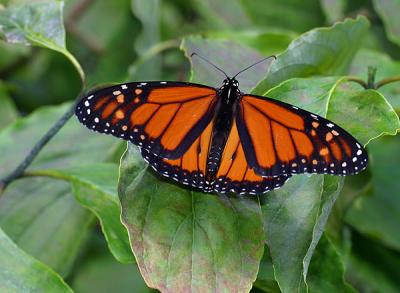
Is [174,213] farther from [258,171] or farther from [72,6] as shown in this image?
[72,6]

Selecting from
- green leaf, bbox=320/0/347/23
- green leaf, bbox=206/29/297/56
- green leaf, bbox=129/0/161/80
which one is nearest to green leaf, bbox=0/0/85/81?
green leaf, bbox=206/29/297/56

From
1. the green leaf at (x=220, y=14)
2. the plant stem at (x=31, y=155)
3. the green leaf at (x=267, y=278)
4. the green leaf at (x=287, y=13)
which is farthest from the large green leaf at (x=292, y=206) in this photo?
the green leaf at (x=287, y=13)

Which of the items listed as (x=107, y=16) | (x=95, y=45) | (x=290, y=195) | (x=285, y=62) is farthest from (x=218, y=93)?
(x=107, y=16)

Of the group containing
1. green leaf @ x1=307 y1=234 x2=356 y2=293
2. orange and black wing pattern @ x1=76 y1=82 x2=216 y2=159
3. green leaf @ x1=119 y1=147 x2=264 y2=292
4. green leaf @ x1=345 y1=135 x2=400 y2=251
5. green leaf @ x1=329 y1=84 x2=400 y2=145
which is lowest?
green leaf @ x1=345 y1=135 x2=400 y2=251

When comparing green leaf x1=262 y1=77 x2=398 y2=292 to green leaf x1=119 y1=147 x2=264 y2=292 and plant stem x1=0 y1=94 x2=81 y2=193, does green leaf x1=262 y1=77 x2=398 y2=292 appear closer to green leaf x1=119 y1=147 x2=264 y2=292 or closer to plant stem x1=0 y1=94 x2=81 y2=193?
Result: green leaf x1=119 y1=147 x2=264 y2=292

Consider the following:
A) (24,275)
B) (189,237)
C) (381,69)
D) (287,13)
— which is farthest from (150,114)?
(287,13)

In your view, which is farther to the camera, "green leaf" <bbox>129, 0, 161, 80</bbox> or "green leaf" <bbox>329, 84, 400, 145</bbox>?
"green leaf" <bbox>129, 0, 161, 80</bbox>

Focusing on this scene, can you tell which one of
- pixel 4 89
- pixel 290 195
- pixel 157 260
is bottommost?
pixel 4 89

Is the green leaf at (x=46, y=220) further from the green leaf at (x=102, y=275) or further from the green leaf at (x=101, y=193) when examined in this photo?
the green leaf at (x=102, y=275)
